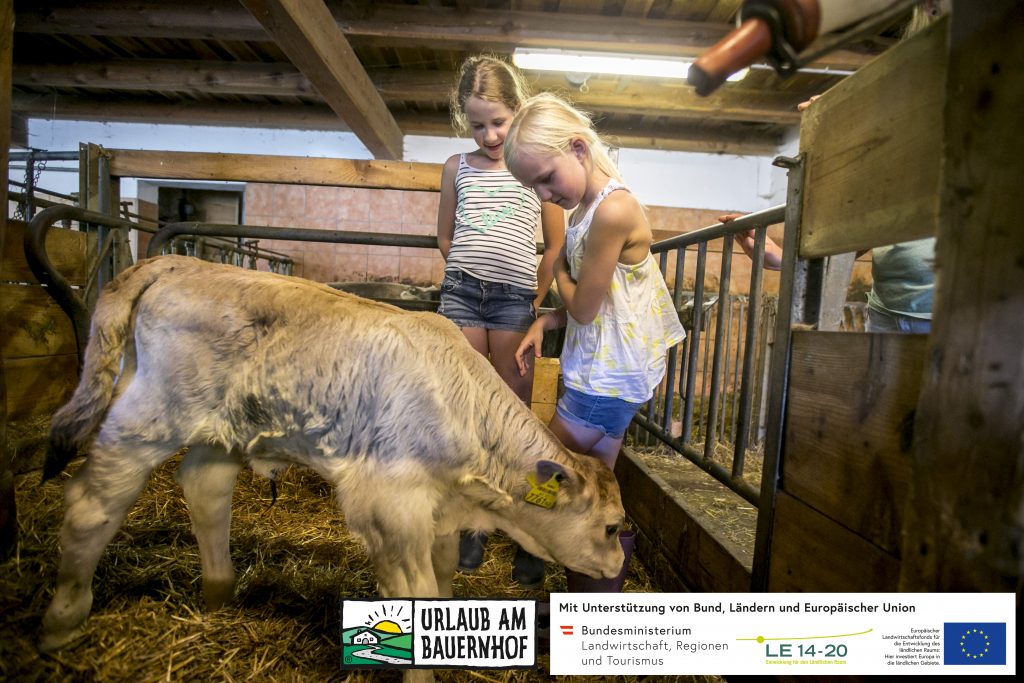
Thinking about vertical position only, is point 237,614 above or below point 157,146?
below

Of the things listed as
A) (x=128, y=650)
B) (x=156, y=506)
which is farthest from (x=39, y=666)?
(x=156, y=506)

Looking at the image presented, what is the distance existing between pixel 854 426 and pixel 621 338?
33.7 inches

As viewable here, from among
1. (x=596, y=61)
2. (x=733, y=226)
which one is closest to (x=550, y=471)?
(x=733, y=226)

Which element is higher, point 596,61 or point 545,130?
point 596,61

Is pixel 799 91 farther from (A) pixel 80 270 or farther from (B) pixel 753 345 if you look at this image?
(A) pixel 80 270

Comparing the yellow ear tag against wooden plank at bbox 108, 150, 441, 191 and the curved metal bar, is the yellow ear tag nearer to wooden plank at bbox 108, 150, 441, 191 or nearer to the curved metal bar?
the curved metal bar

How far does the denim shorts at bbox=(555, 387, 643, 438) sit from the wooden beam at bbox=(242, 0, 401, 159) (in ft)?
10.3

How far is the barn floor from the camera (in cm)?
170

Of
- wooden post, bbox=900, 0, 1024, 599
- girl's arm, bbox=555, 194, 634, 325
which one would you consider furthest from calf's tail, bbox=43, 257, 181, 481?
wooden post, bbox=900, 0, 1024, 599

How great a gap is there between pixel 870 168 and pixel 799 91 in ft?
24.7

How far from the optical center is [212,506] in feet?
6.36

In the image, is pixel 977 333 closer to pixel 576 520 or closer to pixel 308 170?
pixel 576 520

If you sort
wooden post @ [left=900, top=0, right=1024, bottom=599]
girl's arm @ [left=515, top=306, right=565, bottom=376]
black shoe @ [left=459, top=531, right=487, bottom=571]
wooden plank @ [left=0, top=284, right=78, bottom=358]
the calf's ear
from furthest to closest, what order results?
wooden plank @ [left=0, top=284, right=78, bottom=358] < black shoe @ [left=459, top=531, right=487, bottom=571] < girl's arm @ [left=515, top=306, right=565, bottom=376] < the calf's ear < wooden post @ [left=900, top=0, right=1024, bottom=599]

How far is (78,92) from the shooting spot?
29.0 ft
